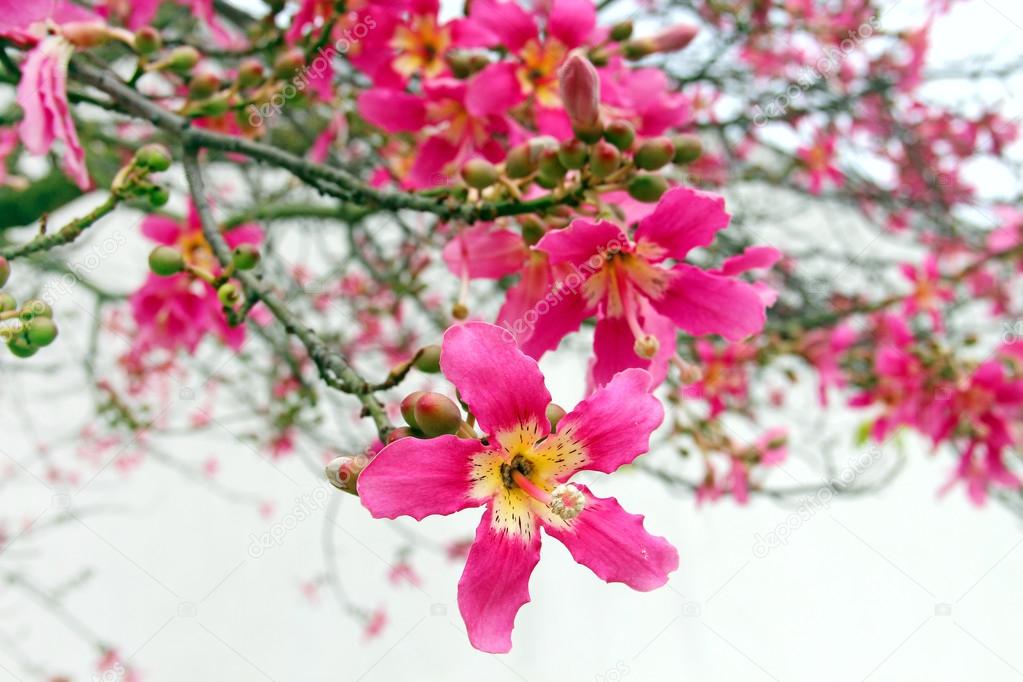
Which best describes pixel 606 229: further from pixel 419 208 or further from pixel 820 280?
pixel 820 280

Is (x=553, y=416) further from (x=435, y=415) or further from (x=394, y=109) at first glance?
(x=394, y=109)

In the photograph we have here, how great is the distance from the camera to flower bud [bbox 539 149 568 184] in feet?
2.38

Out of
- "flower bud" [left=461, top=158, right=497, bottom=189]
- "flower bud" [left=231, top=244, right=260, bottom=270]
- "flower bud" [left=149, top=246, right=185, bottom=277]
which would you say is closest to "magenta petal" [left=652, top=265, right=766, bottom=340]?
"flower bud" [left=461, top=158, right=497, bottom=189]

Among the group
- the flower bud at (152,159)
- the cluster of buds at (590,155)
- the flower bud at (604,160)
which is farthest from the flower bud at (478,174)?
the flower bud at (152,159)

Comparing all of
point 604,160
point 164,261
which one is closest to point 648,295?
point 604,160

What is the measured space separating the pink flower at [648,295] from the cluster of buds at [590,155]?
0.04 m

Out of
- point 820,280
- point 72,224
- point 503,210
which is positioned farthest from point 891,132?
point 72,224

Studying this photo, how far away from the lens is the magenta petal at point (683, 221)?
0.69 m

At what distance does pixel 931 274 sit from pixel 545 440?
6.50 ft

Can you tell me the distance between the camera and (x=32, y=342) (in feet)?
2.14

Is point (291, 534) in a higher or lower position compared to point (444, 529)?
higher

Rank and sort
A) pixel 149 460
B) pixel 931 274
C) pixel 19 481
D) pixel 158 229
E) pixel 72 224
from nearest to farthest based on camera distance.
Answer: pixel 72 224
pixel 158 229
pixel 931 274
pixel 19 481
pixel 149 460

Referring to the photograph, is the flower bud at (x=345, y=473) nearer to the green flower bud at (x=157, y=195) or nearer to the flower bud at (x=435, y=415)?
the flower bud at (x=435, y=415)

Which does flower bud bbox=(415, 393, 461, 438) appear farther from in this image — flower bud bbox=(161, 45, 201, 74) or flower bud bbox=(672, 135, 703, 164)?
flower bud bbox=(161, 45, 201, 74)
